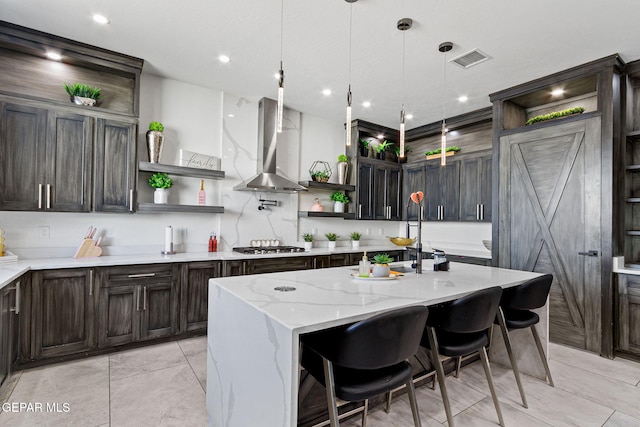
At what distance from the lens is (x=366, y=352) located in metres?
1.40

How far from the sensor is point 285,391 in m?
1.28

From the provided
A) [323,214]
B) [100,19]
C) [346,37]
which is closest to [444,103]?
[346,37]

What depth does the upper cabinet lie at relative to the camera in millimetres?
2812

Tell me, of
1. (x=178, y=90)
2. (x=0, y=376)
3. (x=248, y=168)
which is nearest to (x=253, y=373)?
(x=0, y=376)

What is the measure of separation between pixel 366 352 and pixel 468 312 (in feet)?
2.64

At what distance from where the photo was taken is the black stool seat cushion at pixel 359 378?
57.1 inches

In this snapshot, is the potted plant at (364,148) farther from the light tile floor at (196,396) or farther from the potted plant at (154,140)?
the light tile floor at (196,396)

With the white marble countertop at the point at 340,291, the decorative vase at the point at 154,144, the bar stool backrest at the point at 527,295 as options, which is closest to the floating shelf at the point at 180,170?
the decorative vase at the point at 154,144

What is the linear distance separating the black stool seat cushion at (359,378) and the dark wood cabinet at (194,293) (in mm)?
2191

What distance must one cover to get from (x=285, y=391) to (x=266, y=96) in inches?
154

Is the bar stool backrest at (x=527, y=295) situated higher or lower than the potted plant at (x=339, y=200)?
lower

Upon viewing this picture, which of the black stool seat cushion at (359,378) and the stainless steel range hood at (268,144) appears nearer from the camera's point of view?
the black stool seat cushion at (359,378)

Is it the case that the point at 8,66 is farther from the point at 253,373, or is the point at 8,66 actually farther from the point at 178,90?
the point at 253,373

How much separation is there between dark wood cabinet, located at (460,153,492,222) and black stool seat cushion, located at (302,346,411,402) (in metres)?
3.66
